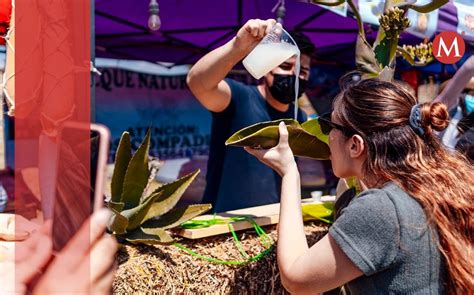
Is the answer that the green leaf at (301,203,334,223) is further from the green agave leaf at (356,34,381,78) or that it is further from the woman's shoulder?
the woman's shoulder

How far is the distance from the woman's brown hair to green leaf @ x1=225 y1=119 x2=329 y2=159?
0.21 metres

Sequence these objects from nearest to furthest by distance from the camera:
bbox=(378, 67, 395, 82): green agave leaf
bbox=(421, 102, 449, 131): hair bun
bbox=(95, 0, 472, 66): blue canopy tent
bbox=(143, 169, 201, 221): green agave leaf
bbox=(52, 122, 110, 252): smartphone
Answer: bbox=(52, 122, 110, 252): smartphone < bbox=(421, 102, 449, 131): hair bun < bbox=(143, 169, 201, 221): green agave leaf < bbox=(378, 67, 395, 82): green agave leaf < bbox=(95, 0, 472, 66): blue canopy tent

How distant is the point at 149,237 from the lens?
138 cm

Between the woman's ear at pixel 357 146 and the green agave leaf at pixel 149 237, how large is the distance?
20.8 inches

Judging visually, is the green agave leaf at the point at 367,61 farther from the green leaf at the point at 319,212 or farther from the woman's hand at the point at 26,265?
the woman's hand at the point at 26,265

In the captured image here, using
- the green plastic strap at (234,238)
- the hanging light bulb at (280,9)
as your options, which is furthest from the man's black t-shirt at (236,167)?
the hanging light bulb at (280,9)

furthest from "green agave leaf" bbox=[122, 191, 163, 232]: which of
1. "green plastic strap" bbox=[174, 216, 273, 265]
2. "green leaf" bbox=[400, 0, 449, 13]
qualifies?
"green leaf" bbox=[400, 0, 449, 13]

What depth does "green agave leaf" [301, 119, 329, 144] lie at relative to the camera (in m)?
1.54

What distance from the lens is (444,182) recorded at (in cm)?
121

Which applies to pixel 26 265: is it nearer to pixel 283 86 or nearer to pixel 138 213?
pixel 138 213

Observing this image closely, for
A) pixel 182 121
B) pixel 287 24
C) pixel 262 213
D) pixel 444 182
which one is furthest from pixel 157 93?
pixel 444 182

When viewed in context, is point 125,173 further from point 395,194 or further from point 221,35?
point 221,35

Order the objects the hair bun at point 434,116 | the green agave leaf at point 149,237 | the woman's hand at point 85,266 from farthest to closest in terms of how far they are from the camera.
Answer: the green agave leaf at point 149,237
the hair bun at point 434,116
the woman's hand at point 85,266

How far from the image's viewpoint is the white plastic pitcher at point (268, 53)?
5.12 ft
